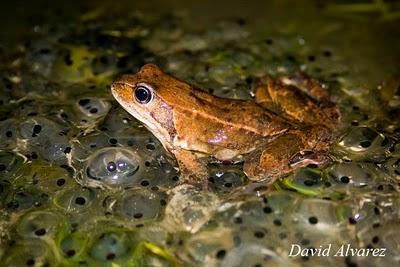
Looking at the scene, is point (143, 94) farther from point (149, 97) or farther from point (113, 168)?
point (113, 168)

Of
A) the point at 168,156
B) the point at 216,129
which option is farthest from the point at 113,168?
the point at 216,129

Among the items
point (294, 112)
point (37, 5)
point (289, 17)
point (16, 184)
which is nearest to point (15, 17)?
point (37, 5)

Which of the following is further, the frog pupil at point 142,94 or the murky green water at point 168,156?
the frog pupil at point 142,94

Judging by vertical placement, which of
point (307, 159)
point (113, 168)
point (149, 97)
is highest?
point (149, 97)

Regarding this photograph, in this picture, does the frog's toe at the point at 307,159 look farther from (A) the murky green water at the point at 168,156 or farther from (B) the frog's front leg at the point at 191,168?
(B) the frog's front leg at the point at 191,168

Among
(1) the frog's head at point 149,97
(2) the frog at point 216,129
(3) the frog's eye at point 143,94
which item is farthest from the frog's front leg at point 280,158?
(3) the frog's eye at point 143,94

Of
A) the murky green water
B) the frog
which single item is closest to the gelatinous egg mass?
the murky green water

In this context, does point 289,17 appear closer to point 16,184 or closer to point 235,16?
point 235,16

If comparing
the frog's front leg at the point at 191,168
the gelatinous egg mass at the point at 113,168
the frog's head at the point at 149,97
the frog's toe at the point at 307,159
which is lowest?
the gelatinous egg mass at the point at 113,168
